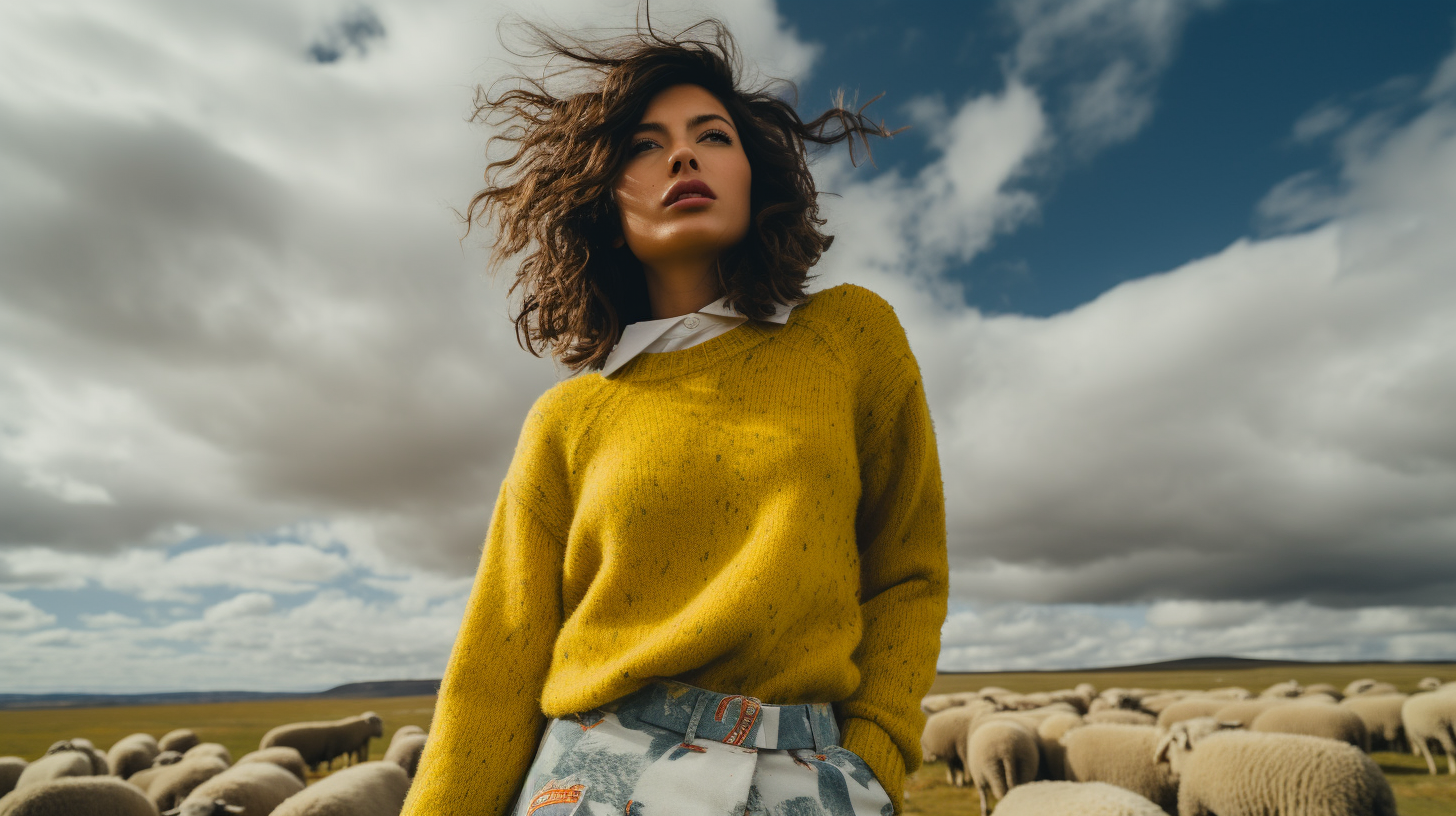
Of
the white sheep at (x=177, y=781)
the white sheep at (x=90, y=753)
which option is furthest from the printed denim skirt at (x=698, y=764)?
the white sheep at (x=90, y=753)

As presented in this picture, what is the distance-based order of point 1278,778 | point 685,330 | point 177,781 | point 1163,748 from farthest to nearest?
point 177,781
point 1163,748
point 1278,778
point 685,330

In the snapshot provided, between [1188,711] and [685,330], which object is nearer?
[685,330]

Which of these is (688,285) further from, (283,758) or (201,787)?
(283,758)

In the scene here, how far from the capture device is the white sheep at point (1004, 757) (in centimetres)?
1599

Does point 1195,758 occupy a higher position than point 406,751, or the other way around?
point 1195,758

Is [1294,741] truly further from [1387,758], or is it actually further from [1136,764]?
[1387,758]

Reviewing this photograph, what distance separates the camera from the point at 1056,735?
1809 centimetres

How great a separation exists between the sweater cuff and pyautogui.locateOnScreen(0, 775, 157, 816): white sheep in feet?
35.0

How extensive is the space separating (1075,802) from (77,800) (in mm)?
10479

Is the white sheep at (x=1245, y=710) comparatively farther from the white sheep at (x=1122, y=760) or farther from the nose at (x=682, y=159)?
the nose at (x=682, y=159)

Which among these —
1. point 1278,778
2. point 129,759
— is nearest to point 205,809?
point 1278,778

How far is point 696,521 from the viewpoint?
5.66 ft

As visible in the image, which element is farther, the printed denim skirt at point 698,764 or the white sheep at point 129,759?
the white sheep at point 129,759

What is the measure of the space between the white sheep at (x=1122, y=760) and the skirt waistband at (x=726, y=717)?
1369 cm
